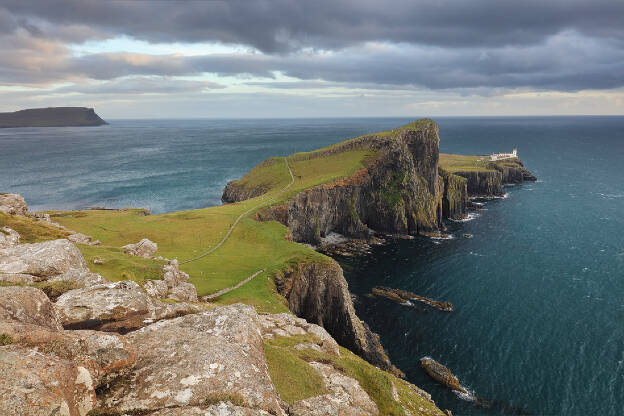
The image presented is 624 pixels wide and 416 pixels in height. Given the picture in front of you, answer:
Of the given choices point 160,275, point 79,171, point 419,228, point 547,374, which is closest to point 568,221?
point 419,228

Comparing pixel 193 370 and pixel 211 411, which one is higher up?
pixel 193 370

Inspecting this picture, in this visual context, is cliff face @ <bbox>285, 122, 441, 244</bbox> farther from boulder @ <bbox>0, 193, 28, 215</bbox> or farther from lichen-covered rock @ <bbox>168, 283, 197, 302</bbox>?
lichen-covered rock @ <bbox>168, 283, 197, 302</bbox>

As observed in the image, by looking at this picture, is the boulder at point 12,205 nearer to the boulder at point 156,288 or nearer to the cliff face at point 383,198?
the boulder at point 156,288

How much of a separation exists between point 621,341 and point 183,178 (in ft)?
580

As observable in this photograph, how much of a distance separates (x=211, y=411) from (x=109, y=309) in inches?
383

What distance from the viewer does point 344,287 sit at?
55.9m

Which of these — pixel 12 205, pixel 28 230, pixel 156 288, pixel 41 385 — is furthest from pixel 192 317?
A: pixel 12 205

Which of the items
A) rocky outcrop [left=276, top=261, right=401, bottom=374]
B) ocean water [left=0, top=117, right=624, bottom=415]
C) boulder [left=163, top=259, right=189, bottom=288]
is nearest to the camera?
boulder [left=163, top=259, right=189, bottom=288]

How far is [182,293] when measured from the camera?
35.6 meters

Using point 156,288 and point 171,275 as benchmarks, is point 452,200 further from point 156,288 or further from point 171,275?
point 156,288

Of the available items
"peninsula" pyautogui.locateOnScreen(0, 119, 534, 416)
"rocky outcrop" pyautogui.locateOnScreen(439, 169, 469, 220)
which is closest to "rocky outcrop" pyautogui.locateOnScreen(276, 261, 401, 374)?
"peninsula" pyautogui.locateOnScreen(0, 119, 534, 416)

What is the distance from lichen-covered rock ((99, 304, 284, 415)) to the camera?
1223cm

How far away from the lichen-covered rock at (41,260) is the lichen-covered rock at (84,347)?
13.0m

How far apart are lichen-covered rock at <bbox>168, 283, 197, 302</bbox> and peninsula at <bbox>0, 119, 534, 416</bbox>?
228mm
